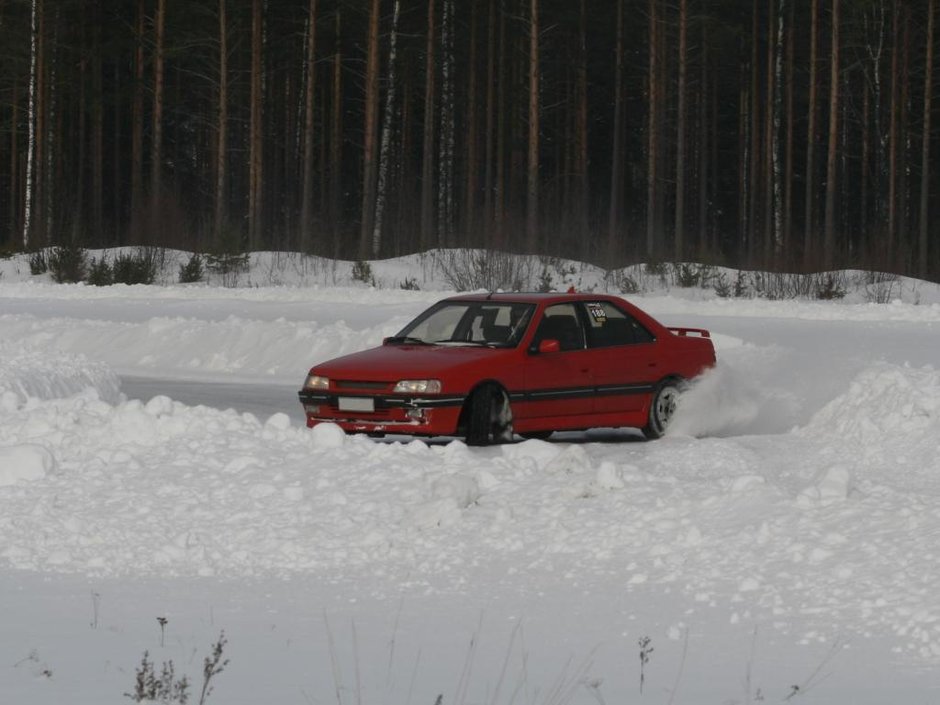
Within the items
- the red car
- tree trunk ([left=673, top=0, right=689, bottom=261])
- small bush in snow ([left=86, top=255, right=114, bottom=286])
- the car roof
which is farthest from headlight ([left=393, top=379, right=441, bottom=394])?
tree trunk ([left=673, top=0, right=689, bottom=261])

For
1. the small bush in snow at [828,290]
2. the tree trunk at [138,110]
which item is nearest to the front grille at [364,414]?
the small bush in snow at [828,290]

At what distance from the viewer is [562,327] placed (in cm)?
1414

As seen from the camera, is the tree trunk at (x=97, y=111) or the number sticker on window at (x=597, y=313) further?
the tree trunk at (x=97, y=111)

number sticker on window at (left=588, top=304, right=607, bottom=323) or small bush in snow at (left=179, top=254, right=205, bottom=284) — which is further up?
small bush in snow at (left=179, top=254, right=205, bottom=284)

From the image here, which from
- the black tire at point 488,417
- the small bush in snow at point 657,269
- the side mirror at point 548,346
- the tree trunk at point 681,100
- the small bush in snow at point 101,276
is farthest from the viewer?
the tree trunk at point 681,100

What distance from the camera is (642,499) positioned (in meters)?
9.93

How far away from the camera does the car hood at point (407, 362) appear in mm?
12945

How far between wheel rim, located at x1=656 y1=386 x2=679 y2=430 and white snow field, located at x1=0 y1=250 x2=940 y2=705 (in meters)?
0.14

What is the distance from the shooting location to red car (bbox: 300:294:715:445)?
12922 mm

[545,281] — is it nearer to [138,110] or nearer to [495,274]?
[495,274]

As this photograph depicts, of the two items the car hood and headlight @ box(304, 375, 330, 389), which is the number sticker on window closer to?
the car hood

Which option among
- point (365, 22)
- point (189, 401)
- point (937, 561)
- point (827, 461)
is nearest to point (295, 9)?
point (365, 22)

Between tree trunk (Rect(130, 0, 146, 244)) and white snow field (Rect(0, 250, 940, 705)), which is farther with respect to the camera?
tree trunk (Rect(130, 0, 146, 244))

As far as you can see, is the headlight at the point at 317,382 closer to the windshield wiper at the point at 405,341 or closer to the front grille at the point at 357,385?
the front grille at the point at 357,385
